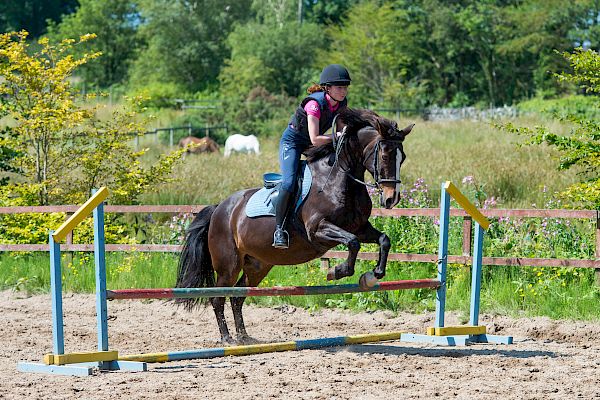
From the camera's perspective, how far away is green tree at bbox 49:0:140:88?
215ft

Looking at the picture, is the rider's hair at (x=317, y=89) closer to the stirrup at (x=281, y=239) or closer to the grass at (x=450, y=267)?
the stirrup at (x=281, y=239)

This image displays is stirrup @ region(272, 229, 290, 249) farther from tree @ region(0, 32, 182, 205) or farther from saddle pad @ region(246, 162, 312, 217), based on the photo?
tree @ region(0, 32, 182, 205)

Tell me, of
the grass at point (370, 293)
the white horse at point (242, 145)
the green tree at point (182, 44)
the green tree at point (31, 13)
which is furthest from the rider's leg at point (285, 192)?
the green tree at point (31, 13)

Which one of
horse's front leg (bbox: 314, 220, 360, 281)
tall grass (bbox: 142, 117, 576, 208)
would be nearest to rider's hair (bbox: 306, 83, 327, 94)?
horse's front leg (bbox: 314, 220, 360, 281)

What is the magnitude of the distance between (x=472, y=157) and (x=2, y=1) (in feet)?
231

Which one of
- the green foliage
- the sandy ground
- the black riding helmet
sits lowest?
the sandy ground

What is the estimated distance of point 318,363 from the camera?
709 centimetres

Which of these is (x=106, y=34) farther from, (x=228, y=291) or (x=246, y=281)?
(x=228, y=291)

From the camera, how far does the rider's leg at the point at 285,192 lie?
7.71 meters

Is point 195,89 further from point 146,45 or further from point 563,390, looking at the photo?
point 563,390

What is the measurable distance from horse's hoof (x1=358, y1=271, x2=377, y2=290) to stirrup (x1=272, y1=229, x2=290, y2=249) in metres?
0.83

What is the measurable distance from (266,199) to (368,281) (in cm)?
146

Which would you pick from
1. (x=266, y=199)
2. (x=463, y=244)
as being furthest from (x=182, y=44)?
(x=266, y=199)

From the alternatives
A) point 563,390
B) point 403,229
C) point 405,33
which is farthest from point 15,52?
point 405,33
